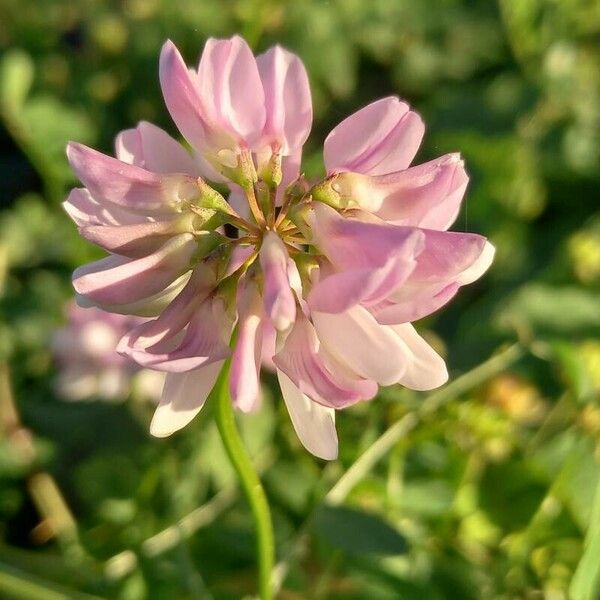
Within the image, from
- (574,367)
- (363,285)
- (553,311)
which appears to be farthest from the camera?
(553,311)

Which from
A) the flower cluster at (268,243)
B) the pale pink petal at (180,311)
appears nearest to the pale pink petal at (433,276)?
the flower cluster at (268,243)

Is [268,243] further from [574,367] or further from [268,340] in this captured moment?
[574,367]

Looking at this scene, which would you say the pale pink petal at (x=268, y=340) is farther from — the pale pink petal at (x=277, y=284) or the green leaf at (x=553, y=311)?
the green leaf at (x=553, y=311)

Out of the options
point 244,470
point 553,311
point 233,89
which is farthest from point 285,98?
point 553,311

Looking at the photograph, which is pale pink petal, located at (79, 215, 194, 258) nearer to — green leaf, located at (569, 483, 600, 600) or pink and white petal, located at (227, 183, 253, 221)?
pink and white petal, located at (227, 183, 253, 221)

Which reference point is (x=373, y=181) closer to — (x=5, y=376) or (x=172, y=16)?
(x=5, y=376)

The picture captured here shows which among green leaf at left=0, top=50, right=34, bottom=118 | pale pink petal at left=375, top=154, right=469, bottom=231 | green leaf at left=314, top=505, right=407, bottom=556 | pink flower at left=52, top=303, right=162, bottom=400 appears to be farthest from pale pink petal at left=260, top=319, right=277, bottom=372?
green leaf at left=0, top=50, right=34, bottom=118
